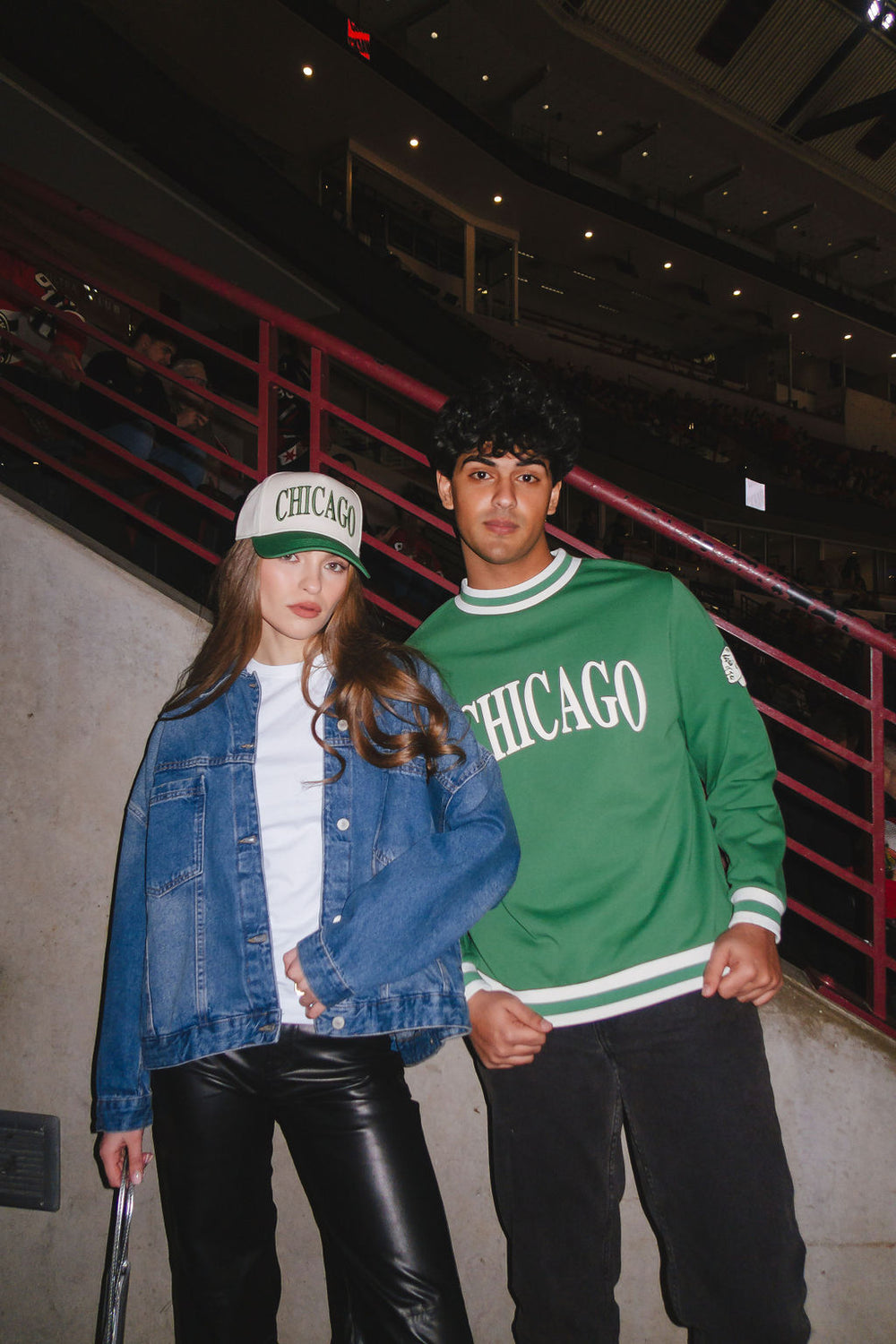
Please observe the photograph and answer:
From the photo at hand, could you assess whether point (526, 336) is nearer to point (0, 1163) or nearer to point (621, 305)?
point (621, 305)

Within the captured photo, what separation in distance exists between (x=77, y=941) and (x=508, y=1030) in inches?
52.6

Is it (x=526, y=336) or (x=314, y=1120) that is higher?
(x=526, y=336)

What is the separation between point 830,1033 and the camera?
1.91 metres

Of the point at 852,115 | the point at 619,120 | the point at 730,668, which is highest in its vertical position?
the point at 619,120

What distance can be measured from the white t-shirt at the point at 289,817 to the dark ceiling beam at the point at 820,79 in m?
21.0

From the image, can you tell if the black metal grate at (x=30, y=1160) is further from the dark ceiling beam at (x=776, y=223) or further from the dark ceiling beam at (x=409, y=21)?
the dark ceiling beam at (x=776, y=223)

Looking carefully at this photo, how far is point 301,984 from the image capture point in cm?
139

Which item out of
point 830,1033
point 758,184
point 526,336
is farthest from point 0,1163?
point 758,184

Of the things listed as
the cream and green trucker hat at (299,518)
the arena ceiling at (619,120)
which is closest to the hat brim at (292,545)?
the cream and green trucker hat at (299,518)

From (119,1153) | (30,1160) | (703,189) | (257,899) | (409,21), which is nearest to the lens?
(257,899)

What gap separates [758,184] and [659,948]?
23.1 meters

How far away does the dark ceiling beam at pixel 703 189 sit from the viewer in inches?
744

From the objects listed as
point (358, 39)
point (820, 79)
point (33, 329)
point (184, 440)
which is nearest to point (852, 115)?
point (820, 79)

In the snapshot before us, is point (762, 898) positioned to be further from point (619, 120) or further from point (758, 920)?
point (619, 120)
